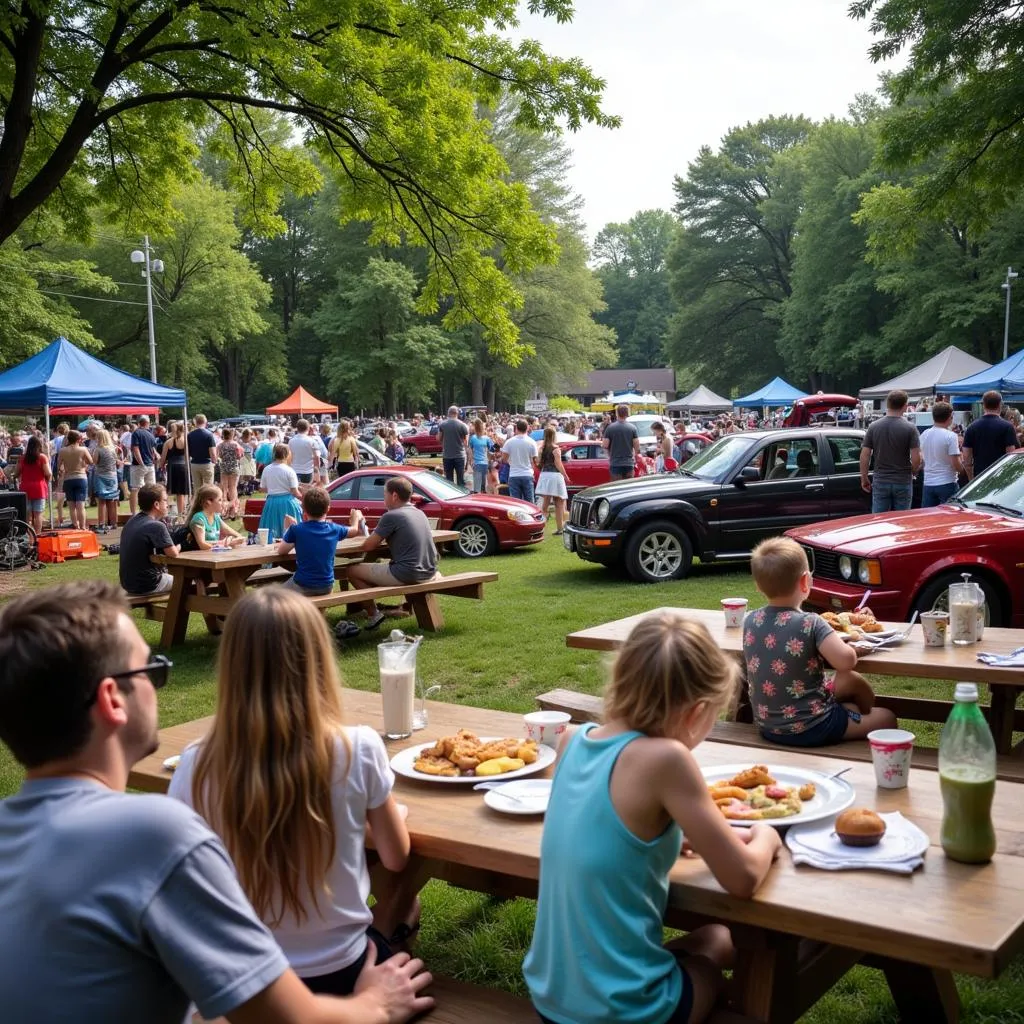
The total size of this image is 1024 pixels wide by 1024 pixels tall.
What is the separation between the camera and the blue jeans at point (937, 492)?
12.4m

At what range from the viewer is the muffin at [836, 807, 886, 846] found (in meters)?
2.71

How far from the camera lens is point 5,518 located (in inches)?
640

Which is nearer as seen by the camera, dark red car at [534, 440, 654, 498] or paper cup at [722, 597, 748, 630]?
paper cup at [722, 597, 748, 630]

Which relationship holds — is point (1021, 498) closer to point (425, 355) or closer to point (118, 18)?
point (118, 18)

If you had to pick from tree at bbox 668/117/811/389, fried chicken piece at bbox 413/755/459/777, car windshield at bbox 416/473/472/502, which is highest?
tree at bbox 668/117/811/389

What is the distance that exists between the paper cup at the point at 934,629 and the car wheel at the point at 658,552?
754cm

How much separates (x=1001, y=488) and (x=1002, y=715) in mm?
3581

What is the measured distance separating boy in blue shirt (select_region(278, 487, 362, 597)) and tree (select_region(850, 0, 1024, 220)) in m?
9.14

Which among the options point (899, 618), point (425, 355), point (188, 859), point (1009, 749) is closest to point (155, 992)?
point (188, 859)

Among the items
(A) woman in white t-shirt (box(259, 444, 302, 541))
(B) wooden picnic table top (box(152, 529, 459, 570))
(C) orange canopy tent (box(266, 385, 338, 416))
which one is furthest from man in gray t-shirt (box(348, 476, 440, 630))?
(C) orange canopy tent (box(266, 385, 338, 416))

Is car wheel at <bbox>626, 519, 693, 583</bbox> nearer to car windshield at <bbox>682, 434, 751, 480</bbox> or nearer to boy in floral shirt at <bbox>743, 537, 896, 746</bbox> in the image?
car windshield at <bbox>682, 434, 751, 480</bbox>

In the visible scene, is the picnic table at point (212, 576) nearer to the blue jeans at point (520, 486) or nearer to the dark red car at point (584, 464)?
the blue jeans at point (520, 486)

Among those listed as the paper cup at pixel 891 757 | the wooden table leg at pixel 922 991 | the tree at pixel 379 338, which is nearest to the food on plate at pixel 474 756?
the paper cup at pixel 891 757

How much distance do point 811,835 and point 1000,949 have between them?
659 mm
